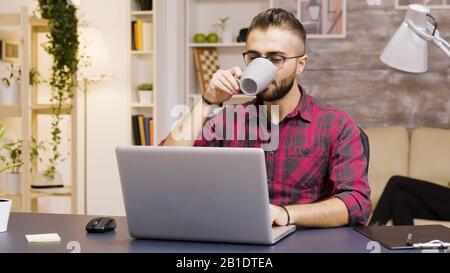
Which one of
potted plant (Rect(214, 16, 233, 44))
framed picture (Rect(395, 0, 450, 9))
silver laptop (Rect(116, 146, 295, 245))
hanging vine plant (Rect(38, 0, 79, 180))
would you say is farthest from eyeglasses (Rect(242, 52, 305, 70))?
potted plant (Rect(214, 16, 233, 44))

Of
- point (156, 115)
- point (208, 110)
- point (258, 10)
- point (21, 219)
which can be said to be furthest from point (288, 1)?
point (21, 219)

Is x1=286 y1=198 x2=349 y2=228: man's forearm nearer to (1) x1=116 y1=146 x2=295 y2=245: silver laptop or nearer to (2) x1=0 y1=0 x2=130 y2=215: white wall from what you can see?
(1) x1=116 y1=146 x2=295 y2=245: silver laptop

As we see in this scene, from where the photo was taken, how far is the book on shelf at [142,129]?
504 cm

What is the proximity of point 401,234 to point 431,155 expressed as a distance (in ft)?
10.1

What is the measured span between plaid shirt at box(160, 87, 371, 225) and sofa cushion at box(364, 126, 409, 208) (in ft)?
8.29

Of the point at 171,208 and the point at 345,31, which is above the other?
the point at 345,31

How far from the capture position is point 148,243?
5.16 feet

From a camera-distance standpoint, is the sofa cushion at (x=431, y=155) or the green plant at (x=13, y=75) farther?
the sofa cushion at (x=431, y=155)

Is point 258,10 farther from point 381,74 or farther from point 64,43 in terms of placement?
point 64,43

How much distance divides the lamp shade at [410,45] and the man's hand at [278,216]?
1436 millimetres

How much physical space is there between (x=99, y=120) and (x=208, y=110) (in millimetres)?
3376

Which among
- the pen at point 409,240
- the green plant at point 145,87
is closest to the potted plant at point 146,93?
the green plant at point 145,87

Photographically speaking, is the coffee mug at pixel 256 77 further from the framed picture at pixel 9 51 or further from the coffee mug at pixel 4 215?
the framed picture at pixel 9 51

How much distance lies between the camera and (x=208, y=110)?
2025 millimetres
